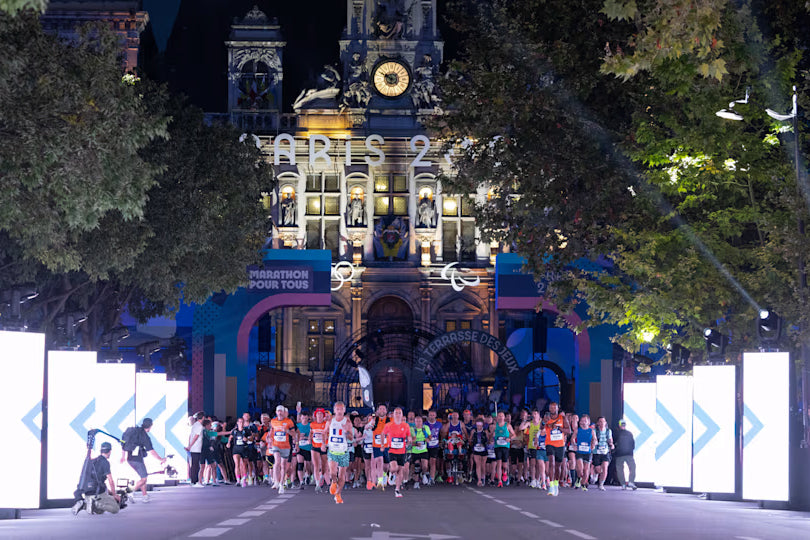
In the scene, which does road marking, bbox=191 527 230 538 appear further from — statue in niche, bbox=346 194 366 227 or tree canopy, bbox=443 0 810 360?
statue in niche, bbox=346 194 366 227

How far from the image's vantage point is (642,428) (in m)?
31.2

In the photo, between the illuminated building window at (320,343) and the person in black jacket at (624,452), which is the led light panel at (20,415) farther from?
the illuminated building window at (320,343)

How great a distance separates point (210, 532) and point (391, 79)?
189 ft

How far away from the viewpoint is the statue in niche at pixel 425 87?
70.7m

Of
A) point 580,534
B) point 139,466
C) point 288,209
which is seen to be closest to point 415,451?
point 139,466

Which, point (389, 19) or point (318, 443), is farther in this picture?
point (389, 19)

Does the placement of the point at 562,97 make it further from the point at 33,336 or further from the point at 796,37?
the point at 33,336

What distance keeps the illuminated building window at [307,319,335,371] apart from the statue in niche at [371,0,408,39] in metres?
15.8

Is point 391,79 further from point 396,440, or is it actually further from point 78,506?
point 78,506

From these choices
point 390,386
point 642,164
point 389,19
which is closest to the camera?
point 642,164

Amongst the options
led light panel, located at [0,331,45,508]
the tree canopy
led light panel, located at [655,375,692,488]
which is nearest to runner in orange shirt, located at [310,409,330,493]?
the tree canopy

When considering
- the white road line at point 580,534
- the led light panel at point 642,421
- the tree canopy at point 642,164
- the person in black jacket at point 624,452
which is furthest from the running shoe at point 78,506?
the person in black jacket at point 624,452

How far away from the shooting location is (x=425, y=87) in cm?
7112

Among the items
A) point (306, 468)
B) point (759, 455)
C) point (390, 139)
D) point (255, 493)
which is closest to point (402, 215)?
point (390, 139)
